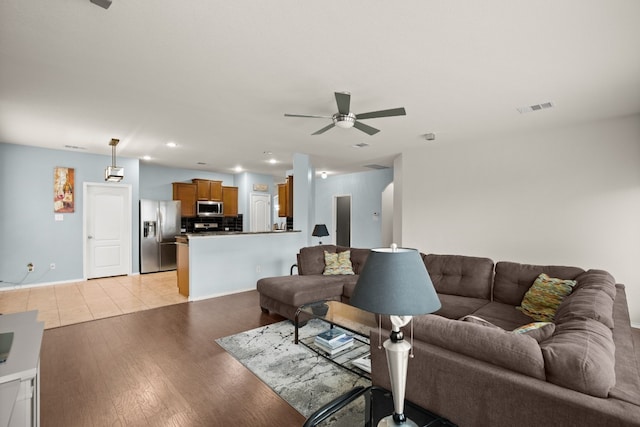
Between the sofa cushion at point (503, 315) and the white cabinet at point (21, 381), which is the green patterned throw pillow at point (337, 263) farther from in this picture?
the white cabinet at point (21, 381)

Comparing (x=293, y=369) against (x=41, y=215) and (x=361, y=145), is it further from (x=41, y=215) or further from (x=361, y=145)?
(x=41, y=215)

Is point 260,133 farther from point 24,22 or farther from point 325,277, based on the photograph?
point 24,22

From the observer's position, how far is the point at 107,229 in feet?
21.4

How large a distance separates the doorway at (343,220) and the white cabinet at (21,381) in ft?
26.3

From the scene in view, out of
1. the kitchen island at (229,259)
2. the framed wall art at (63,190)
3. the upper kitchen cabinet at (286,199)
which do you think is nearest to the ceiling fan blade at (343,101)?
the kitchen island at (229,259)

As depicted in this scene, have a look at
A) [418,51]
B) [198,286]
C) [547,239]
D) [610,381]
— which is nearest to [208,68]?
[418,51]

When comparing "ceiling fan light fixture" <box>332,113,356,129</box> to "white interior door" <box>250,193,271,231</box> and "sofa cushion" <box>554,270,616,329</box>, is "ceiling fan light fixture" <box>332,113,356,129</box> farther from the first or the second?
"white interior door" <box>250,193,271,231</box>

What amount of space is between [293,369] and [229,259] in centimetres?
306

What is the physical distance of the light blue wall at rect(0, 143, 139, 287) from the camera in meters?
5.35

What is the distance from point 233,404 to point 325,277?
230cm

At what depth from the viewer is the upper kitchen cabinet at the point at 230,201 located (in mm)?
8766

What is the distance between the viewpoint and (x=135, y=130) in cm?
451

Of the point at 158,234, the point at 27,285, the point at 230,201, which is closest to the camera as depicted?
the point at 27,285

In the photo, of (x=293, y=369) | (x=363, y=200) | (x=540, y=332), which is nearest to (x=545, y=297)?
(x=540, y=332)
